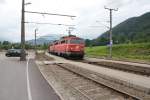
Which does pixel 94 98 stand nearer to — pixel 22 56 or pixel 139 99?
pixel 139 99

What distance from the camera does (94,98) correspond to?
43.1ft

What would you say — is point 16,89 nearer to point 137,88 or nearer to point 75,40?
point 137,88

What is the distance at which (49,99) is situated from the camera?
12.2m

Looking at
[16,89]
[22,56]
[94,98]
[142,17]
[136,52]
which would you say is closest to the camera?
[94,98]

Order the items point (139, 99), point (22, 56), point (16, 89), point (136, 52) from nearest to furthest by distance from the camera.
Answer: point (139, 99), point (16, 89), point (22, 56), point (136, 52)

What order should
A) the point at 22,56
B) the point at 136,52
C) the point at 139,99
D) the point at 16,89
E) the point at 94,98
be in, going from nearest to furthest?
the point at 139,99 < the point at 94,98 < the point at 16,89 < the point at 22,56 < the point at 136,52

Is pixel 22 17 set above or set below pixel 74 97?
above

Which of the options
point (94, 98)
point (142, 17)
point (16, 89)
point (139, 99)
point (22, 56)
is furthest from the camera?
point (142, 17)

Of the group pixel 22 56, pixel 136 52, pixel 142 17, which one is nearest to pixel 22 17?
pixel 22 56

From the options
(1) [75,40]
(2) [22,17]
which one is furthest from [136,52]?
(2) [22,17]

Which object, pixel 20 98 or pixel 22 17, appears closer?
pixel 20 98

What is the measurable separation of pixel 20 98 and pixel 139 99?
14.4 feet

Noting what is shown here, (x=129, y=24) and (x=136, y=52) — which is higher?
(x=129, y=24)

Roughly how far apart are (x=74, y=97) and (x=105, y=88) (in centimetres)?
304
